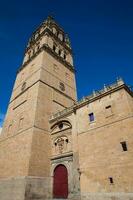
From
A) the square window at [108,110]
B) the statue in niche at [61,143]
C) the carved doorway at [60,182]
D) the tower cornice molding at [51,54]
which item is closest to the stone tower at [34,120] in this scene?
→ the tower cornice molding at [51,54]

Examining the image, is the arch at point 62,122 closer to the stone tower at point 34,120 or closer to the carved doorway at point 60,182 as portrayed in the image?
the stone tower at point 34,120

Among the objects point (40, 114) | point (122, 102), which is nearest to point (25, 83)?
point (40, 114)

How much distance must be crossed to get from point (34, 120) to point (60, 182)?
721cm

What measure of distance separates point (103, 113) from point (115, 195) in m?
6.95

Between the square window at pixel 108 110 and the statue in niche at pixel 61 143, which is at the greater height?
the square window at pixel 108 110

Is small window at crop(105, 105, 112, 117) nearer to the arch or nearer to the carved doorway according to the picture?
the arch

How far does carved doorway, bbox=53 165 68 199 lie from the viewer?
1563cm

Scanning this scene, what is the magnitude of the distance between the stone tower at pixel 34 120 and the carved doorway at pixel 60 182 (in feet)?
2.31

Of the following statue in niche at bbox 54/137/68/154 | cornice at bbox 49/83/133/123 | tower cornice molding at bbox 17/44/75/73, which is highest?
tower cornice molding at bbox 17/44/75/73

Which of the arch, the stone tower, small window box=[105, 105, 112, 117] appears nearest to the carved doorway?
the stone tower

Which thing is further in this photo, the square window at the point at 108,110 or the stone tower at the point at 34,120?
the stone tower at the point at 34,120

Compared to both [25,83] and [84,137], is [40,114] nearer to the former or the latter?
[84,137]

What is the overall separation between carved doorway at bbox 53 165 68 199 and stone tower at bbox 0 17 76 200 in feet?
2.31

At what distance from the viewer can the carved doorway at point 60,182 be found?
1563 cm
